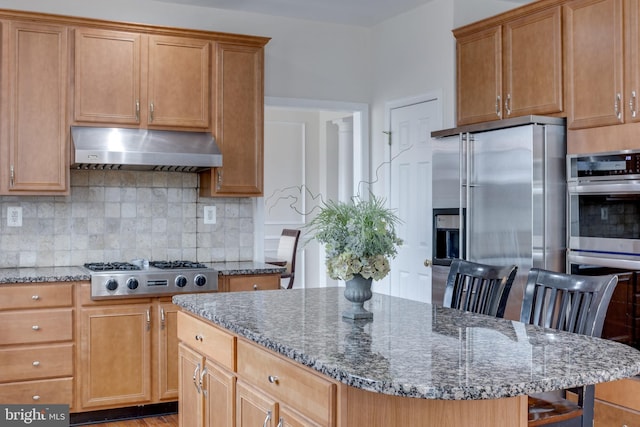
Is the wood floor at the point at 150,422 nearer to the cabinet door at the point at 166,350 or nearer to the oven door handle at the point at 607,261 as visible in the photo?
the cabinet door at the point at 166,350

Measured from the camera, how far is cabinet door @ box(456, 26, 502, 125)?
13.8ft

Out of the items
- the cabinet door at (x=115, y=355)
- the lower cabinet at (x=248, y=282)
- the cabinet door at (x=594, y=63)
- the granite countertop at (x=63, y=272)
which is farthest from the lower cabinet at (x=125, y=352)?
the cabinet door at (x=594, y=63)

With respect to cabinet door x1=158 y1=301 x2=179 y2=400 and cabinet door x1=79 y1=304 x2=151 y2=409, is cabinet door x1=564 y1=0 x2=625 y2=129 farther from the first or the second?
cabinet door x1=79 y1=304 x2=151 y2=409

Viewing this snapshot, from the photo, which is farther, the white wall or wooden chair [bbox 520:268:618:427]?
the white wall

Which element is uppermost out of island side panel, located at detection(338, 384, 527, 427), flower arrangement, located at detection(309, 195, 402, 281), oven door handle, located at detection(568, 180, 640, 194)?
oven door handle, located at detection(568, 180, 640, 194)

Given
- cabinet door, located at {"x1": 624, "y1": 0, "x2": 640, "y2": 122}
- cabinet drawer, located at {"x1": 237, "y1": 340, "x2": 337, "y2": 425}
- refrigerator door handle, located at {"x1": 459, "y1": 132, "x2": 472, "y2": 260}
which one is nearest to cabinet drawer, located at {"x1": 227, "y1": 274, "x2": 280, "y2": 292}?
refrigerator door handle, located at {"x1": 459, "y1": 132, "x2": 472, "y2": 260}

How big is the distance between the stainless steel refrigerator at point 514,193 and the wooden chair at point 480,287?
97cm

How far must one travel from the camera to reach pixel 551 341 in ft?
6.72

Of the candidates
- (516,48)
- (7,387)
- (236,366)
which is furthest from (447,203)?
(7,387)

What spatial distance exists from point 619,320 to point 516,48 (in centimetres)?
170

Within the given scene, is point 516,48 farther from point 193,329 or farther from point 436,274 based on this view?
point 193,329

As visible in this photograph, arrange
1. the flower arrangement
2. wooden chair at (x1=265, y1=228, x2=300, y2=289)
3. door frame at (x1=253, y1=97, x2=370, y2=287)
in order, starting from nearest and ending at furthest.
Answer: the flower arrangement
door frame at (x1=253, y1=97, x2=370, y2=287)
wooden chair at (x1=265, y1=228, x2=300, y2=289)

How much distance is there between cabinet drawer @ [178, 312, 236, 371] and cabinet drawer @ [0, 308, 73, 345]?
4.07 feet

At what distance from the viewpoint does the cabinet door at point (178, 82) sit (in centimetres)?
444
